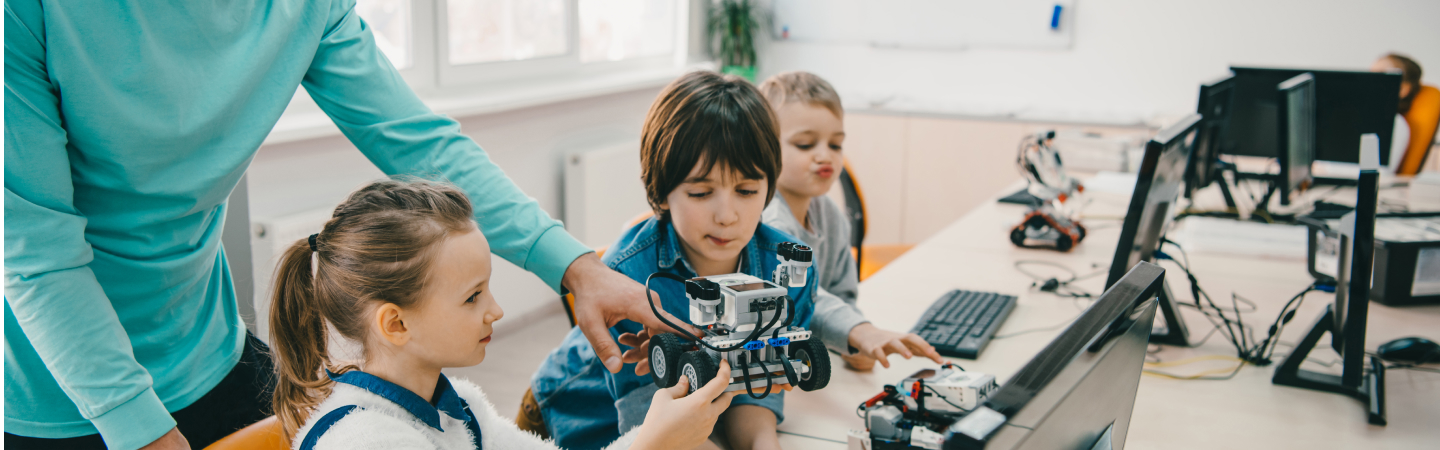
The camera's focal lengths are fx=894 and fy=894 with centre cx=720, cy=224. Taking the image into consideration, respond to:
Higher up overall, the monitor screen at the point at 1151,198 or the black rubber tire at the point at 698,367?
the monitor screen at the point at 1151,198

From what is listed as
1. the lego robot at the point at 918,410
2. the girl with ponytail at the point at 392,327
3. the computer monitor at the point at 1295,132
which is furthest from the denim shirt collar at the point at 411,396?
the computer monitor at the point at 1295,132

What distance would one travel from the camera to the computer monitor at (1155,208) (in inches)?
56.3

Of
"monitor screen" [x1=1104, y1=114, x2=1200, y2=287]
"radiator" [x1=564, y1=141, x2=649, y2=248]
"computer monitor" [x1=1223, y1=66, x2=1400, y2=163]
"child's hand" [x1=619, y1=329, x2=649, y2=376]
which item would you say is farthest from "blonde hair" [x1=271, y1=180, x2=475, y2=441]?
"computer monitor" [x1=1223, y1=66, x2=1400, y2=163]

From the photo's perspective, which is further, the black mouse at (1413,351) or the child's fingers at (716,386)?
the black mouse at (1413,351)

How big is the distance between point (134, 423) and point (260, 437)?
0.59 feet

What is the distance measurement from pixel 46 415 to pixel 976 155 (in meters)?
4.12

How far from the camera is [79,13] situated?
2.89 feet

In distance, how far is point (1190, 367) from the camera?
1.60 metres

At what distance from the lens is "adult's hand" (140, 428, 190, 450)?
0.89 meters

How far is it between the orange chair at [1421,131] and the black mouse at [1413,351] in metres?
2.40

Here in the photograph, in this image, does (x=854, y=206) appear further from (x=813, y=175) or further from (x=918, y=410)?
(x=918, y=410)

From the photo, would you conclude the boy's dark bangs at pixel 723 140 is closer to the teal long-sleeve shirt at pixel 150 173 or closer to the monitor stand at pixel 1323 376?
the teal long-sleeve shirt at pixel 150 173

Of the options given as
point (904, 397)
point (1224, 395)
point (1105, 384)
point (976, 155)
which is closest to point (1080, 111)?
point (976, 155)

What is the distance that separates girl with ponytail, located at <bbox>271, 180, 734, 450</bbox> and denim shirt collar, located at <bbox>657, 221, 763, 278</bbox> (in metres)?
0.35
